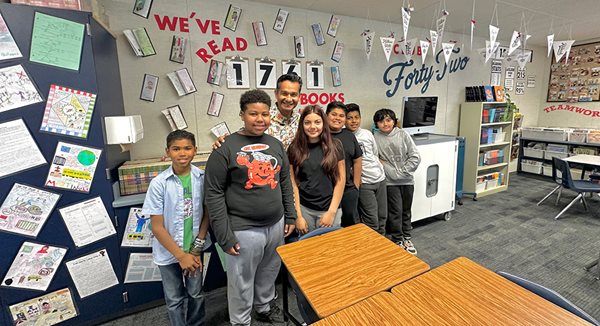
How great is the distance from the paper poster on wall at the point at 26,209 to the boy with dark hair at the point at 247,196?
40.3 inches

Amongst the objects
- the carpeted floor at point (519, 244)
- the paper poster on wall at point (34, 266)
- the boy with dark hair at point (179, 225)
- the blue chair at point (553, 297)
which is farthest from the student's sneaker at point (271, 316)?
the blue chair at point (553, 297)

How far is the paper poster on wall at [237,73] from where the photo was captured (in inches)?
106

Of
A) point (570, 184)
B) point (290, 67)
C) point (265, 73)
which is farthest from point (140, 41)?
point (570, 184)

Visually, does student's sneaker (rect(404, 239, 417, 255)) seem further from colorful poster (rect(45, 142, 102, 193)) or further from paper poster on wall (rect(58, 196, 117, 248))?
colorful poster (rect(45, 142, 102, 193))

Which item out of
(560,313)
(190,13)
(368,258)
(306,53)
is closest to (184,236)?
(368,258)

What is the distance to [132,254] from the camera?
190 centimetres

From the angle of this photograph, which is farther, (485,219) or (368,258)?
(485,219)

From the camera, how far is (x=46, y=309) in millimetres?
1713

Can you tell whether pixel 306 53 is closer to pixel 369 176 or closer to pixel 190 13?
pixel 190 13

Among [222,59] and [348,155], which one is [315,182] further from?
[222,59]

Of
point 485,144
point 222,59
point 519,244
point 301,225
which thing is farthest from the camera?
point 485,144

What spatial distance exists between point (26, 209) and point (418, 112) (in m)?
3.76

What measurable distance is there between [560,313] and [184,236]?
65.3 inches

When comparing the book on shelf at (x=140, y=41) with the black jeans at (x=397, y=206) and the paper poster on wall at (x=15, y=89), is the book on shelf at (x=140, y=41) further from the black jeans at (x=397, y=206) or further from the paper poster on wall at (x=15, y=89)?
the black jeans at (x=397, y=206)
